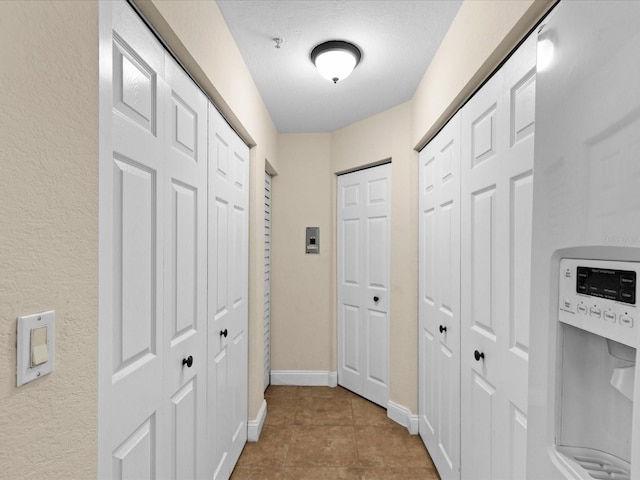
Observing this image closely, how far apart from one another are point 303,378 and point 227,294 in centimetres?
177

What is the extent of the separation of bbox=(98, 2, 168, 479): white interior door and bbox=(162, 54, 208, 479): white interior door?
59 mm

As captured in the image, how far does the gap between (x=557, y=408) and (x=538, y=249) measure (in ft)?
0.90

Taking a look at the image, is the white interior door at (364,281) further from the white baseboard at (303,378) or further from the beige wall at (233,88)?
the beige wall at (233,88)

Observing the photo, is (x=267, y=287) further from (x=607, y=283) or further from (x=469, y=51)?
(x=607, y=283)

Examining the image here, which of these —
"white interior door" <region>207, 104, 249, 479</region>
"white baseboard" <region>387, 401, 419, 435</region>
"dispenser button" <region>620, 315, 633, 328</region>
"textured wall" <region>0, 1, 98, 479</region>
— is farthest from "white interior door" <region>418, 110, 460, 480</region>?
"textured wall" <region>0, 1, 98, 479</region>

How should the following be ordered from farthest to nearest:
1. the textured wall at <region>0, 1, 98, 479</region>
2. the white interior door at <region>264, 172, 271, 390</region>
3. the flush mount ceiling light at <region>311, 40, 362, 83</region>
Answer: the white interior door at <region>264, 172, 271, 390</region>
the flush mount ceiling light at <region>311, 40, 362, 83</region>
the textured wall at <region>0, 1, 98, 479</region>

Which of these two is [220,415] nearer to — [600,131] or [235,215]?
[235,215]

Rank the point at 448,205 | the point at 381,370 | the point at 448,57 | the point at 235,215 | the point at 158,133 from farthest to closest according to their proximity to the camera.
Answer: the point at 381,370 < the point at 235,215 < the point at 448,205 < the point at 448,57 < the point at 158,133

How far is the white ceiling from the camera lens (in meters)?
1.59

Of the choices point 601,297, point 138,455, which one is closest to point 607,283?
point 601,297

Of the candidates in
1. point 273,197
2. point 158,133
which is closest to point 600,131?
point 158,133

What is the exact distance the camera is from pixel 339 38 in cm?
183

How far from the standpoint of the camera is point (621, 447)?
0.52 meters

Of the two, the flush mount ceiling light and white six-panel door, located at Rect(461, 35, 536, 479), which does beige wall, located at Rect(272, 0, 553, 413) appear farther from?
the flush mount ceiling light
